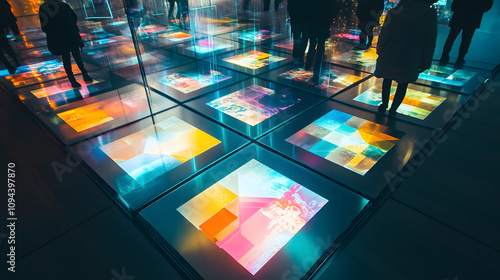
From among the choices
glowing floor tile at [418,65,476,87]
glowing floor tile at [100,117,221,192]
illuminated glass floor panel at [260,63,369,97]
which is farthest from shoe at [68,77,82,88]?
glowing floor tile at [418,65,476,87]

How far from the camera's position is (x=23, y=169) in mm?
2459

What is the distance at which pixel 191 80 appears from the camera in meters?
4.33

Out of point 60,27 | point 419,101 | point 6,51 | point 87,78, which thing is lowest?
point 419,101

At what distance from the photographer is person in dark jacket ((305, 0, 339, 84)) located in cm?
397

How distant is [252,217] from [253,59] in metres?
3.92

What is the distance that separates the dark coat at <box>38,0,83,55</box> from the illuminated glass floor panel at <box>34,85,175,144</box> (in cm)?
78

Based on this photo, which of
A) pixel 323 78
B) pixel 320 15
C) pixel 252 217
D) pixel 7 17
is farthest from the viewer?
pixel 7 17

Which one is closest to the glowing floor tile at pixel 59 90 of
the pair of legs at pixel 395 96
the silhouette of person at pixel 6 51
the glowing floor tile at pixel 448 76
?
the silhouette of person at pixel 6 51

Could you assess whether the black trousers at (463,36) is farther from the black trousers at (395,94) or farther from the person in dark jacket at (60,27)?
the person in dark jacket at (60,27)

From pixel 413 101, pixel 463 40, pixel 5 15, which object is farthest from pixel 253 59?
pixel 5 15

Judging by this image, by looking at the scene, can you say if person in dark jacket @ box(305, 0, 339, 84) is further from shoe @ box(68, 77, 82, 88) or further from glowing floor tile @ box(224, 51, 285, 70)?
shoe @ box(68, 77, 82, 88)

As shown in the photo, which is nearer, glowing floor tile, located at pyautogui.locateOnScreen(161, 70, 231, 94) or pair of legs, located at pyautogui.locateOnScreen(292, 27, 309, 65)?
glowing floor tile, located at pyautogui.locateOnScreen(161, 70, 231, 94)

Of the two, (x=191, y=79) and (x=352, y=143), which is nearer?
(x=352, y=143)

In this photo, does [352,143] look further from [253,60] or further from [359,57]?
[359,57]
